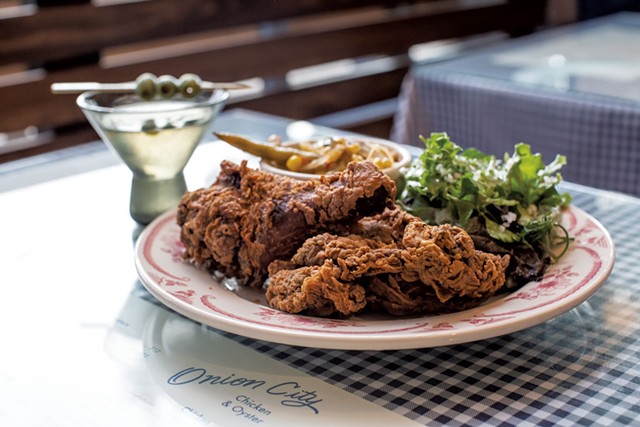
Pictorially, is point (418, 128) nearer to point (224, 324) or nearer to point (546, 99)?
point (546, 99)

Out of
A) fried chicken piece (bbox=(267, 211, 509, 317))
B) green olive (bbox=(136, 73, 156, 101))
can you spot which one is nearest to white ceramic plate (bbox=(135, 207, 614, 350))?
fried chicken piece (bbox=(267, 211, 509, 317))

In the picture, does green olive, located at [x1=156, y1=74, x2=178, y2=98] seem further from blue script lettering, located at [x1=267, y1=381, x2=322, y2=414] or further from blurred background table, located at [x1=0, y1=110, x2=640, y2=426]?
blue script lettering, located at [x1=267, y1=381, x2=322, y2=414]

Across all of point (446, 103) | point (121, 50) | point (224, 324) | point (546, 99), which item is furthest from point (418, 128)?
point (224, 324)

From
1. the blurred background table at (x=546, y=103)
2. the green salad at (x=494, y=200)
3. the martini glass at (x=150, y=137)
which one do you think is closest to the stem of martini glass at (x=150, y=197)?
the martini glass at (x=150, y=137)

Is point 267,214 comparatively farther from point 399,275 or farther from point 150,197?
point 150,197

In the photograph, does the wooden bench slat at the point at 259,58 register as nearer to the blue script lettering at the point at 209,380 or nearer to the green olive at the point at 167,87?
the green olive at the point at 167,87

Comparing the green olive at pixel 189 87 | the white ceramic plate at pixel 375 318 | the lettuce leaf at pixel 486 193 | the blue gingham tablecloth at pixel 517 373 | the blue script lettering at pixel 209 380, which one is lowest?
the blue gingham tablecloth at pixel 517 373
